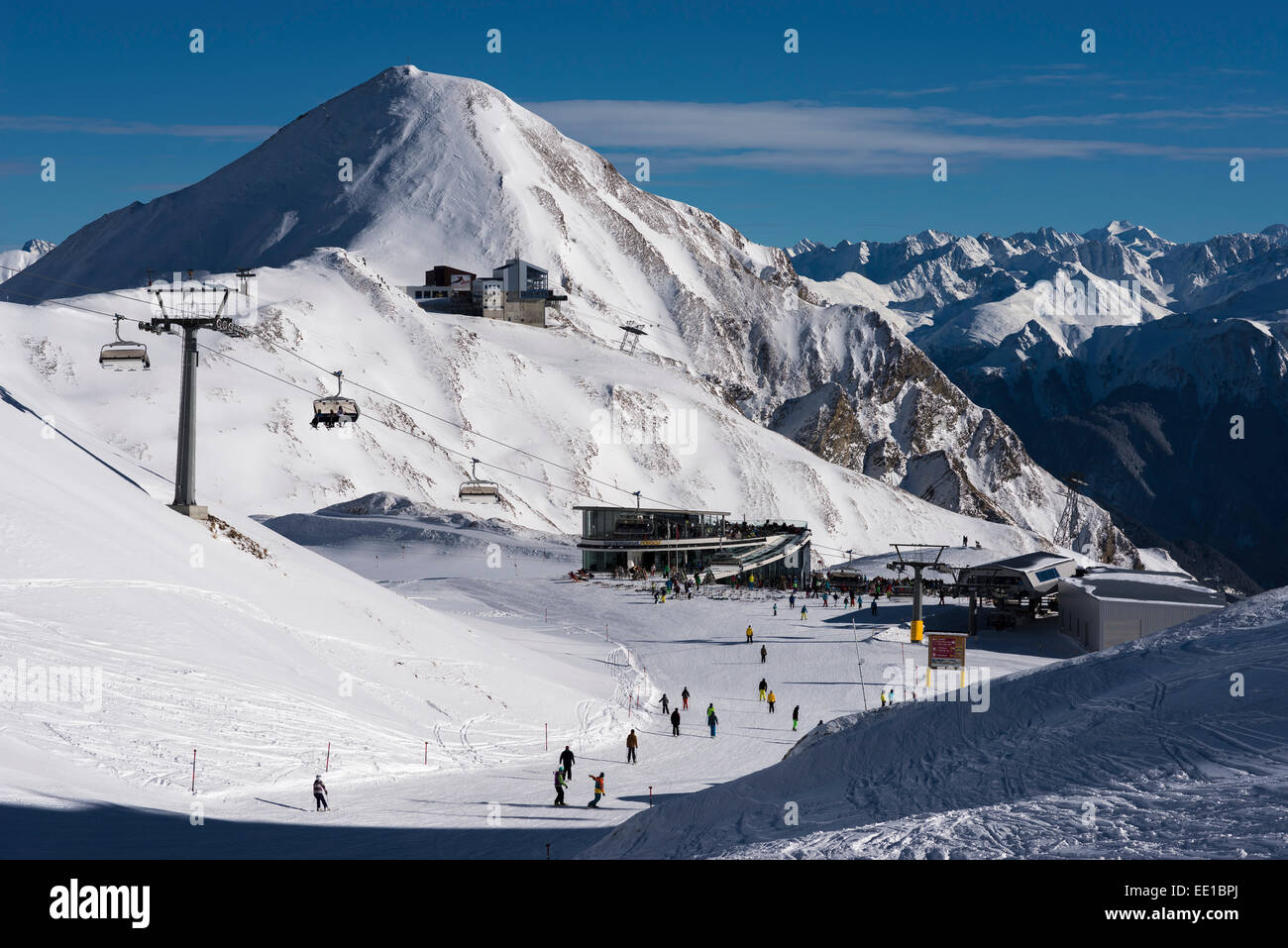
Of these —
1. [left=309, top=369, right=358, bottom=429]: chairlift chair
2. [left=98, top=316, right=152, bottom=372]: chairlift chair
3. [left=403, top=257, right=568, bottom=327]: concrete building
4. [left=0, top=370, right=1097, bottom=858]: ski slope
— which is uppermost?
[left=403, top=257, right=568, bottom=327]: concrete building

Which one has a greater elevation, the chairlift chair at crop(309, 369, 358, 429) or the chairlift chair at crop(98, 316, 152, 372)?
the chairlift chair at crop(98, 316, 152, 372)

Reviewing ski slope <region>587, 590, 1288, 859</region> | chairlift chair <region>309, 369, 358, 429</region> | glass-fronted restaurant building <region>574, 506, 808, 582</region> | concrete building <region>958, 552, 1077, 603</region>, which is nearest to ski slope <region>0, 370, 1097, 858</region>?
ski slope <region>587, 590, 1288, 859</region>

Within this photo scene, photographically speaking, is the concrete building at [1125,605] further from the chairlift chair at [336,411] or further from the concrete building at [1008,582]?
the chairlift chair at [336,411]

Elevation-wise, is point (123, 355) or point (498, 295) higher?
point (498, 295)

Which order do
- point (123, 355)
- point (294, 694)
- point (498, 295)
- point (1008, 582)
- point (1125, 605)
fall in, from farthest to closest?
point (498, 295) < point (1008, 582) < point (1125, 605) < point (123, 355) < point (294, 694)

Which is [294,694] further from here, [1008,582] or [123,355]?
[1008,582]

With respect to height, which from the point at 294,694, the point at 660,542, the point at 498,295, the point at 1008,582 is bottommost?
the point at 294,694

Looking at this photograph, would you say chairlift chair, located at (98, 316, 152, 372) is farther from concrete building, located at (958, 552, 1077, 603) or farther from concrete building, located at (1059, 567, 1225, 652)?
concrete building, located at (958, 552, 1077, 603)

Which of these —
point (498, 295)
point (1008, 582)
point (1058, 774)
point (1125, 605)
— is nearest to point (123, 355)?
point (1058, 774)

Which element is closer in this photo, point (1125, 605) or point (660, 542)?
point (1125, 605)

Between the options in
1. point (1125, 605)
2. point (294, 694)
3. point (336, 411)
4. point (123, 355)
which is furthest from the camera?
point (336, 411)
